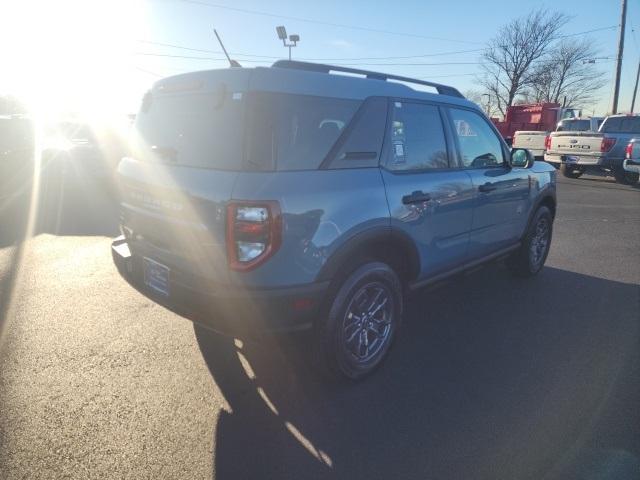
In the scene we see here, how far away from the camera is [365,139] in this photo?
2754mm

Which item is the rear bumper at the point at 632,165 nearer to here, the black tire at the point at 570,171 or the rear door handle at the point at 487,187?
the black tire at the point at 570,171

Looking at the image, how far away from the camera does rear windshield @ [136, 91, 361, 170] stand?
2.27 meters

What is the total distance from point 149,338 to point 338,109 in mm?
2266

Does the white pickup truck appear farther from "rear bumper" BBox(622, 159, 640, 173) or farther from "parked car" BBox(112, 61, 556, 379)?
"parked car" BBox(112, 61, 556, 379)

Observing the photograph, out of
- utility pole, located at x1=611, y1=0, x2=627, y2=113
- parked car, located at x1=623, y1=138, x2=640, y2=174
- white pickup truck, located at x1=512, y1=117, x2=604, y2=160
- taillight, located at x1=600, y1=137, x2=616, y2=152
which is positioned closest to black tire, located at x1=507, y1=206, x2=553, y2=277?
parked car, located at x1=623, y1=138, x2=640, y2=174

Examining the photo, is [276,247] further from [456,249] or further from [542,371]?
[542,371]

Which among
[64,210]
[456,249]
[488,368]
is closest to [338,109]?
[456,249]

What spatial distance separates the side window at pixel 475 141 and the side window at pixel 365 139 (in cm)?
103

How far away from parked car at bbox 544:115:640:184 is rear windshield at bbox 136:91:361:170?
44.7 feet

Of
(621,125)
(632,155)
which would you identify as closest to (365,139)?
(632,155)

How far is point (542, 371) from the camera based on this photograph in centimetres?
305

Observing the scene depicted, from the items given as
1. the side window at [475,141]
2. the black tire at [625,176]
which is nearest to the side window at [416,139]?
the side window at [475,141]

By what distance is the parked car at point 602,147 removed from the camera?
13.2m

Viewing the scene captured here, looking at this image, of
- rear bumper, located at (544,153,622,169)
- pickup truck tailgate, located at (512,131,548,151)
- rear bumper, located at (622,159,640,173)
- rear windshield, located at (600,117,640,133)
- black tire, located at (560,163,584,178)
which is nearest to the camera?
rear bumper, located at (622,159,640,173)
